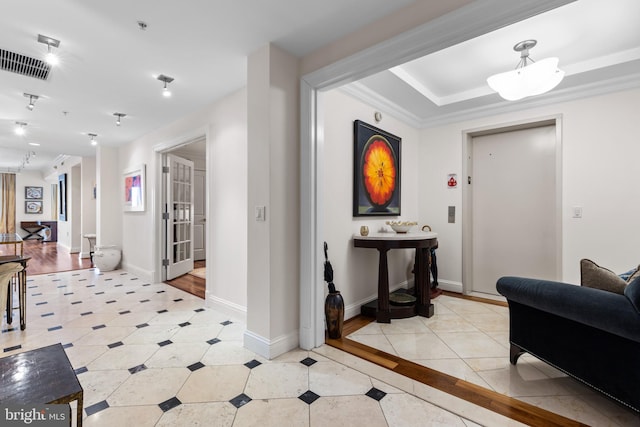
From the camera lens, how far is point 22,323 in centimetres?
284

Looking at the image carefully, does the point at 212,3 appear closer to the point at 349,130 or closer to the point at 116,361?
the point at 349,130

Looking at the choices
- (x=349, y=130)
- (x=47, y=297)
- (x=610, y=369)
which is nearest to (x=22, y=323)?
(x=47, y=297)

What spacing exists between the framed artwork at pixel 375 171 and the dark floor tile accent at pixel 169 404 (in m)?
2.19

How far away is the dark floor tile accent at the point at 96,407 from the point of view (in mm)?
1677

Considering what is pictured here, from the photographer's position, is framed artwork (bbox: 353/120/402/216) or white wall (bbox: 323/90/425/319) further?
framed artwork (bbox: 353/120/402/216)

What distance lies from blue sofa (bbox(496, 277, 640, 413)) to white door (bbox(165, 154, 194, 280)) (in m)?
4.50

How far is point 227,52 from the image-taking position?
242cm

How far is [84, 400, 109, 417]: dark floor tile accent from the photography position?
168 cm

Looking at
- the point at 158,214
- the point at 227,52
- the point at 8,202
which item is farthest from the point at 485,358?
the point at 8,202

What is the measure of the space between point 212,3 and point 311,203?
4.90ft

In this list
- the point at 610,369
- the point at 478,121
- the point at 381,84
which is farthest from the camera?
the point at 478,121

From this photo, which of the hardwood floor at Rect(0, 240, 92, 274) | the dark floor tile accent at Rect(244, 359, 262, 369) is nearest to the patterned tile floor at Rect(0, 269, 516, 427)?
the dark floor tile accent at Rect(244, 359, 262, 369)

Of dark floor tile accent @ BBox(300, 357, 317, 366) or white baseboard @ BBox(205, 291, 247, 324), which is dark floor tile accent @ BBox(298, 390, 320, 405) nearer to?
dark floor tile accent @ BBox(300, 357, 317, 366)

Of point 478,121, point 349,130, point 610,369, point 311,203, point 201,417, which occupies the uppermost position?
point 478,121
